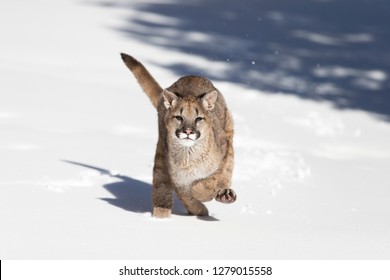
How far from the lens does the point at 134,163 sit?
934cm

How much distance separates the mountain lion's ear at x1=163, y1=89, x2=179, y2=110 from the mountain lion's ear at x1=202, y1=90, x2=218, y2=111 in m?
0.20

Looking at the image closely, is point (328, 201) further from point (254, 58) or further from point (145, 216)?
point (254, 58)

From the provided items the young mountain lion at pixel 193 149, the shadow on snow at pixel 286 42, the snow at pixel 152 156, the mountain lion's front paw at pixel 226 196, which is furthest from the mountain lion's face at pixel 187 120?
the shadow on snow at pixel 286 42

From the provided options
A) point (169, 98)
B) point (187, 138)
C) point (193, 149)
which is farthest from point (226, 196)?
point (169, 98)

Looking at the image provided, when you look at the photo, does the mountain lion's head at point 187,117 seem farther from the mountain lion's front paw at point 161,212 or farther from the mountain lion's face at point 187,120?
the mountain lion's front paw at point 161,212

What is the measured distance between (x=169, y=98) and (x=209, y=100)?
294 mm

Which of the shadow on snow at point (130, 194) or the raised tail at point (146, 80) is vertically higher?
the raised tail at point (146, 80)

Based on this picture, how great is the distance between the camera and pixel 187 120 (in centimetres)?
653

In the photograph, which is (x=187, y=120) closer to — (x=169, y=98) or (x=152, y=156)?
(x=169, y=98)

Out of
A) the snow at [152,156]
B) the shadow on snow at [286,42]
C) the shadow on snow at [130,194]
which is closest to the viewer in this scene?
the snow at [152,156]

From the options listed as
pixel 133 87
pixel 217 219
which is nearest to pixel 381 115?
pixel 133 87

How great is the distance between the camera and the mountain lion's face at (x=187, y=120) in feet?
21.4

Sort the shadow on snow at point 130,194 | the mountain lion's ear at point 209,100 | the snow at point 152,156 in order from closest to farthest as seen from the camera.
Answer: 1. the snow at point 152,156
2. the mountain lion's ear at point 209,100
3. the shadow on snow at point 130,194

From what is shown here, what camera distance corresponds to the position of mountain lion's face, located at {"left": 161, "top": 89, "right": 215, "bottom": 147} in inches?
257
